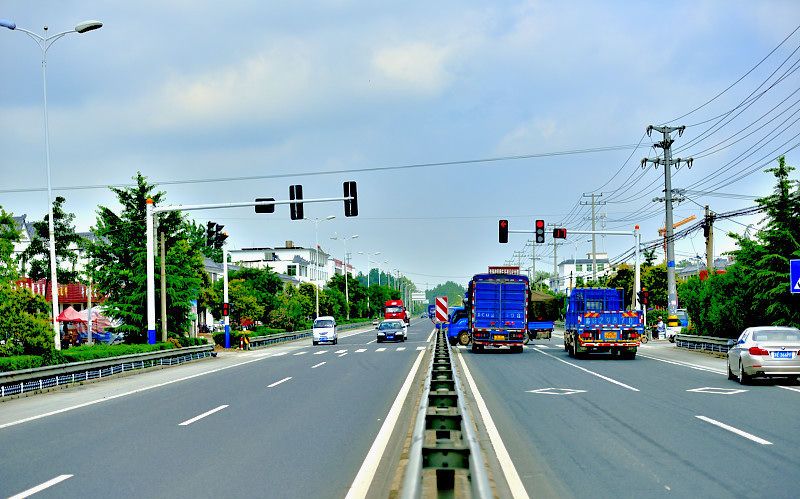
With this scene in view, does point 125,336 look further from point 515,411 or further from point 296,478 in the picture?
point 296,478

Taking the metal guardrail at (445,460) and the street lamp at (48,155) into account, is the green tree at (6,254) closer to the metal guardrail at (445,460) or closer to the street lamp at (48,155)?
the street lamp at (48,155)

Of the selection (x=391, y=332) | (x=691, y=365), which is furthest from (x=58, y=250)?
(x=691, y=365)

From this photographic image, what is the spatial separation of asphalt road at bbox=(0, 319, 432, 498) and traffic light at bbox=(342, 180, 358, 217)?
656 centimetres

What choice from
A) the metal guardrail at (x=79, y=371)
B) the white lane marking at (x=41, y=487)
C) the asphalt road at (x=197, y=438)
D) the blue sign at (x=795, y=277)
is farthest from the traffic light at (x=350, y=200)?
the white lane marking at (x=41, y=487)

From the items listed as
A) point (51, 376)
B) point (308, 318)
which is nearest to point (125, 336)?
point (51, 376)

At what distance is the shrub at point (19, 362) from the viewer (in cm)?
2188

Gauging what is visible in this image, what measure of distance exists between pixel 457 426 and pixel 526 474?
955mm

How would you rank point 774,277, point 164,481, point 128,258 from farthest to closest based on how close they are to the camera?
1. point 128,258
2. point 774,277
3. point 164,481

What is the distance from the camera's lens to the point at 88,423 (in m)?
14.8

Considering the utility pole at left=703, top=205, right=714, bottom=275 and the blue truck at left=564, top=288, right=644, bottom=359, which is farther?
the utility pole at left=703, top=205, right=714, bottom=275

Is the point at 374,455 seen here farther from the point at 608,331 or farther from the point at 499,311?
the point at 499,311

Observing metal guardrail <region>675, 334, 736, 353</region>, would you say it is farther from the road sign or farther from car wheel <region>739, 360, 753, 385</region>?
car wheel <region>739, 360, 753, 385</region>

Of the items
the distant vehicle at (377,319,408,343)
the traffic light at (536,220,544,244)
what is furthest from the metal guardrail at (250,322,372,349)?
the traffic light at (536,220,544,244)

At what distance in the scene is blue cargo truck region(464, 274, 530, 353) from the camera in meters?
36.7
